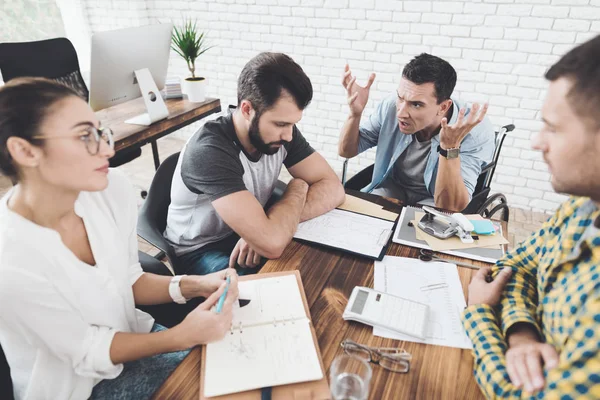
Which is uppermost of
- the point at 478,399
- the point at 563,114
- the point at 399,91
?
the point at 563,114

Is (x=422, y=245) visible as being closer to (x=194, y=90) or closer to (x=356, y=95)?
(x=356, y=95)

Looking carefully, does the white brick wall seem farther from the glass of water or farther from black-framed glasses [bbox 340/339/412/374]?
the glass of water

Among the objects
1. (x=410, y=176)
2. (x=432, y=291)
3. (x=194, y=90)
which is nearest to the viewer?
(x=432, y=291)

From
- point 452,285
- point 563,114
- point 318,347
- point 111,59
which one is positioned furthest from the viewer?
point 111,59

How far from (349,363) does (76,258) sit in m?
0.70

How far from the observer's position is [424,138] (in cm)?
Answer: 212

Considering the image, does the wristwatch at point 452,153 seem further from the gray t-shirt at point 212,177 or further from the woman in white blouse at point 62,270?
the woman in white blouse at point 62,270

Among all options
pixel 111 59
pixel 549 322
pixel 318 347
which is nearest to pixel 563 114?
pixel 549 322

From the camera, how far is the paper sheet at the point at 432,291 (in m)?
1.00

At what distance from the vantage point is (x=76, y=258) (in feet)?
3.29

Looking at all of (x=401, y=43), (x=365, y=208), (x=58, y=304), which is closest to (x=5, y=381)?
(x=58, y=304)

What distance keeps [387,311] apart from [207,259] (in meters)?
0.83

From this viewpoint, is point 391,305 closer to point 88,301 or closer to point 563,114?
point 563,114

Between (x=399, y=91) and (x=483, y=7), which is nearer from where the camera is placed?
(x=399, y=91)
